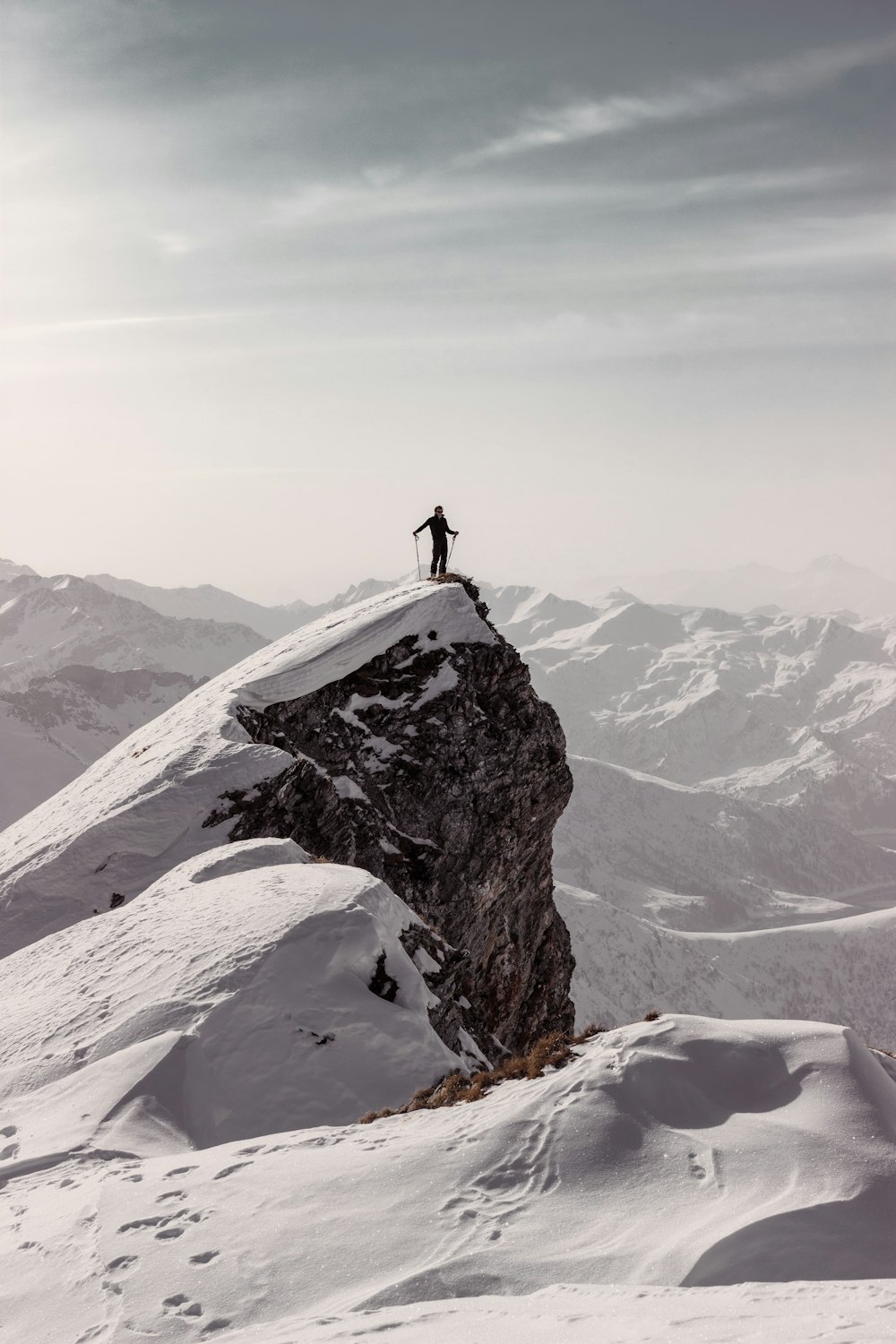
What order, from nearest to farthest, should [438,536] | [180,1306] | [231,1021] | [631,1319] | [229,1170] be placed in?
[631,1319]
[180,1306]
[229,1170]
[231,1021]
[438,536]


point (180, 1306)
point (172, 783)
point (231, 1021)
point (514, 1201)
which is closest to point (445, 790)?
point (172, 783)

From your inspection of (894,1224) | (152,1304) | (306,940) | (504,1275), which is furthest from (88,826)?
(894,1224)

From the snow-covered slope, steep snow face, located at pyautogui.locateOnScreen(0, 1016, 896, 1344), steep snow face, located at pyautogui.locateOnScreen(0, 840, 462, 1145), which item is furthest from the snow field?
the snow-covered slope

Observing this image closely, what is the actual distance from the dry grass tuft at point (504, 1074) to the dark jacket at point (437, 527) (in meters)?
24.0

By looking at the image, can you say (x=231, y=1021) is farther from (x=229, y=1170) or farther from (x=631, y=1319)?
(x=631, y=1319)

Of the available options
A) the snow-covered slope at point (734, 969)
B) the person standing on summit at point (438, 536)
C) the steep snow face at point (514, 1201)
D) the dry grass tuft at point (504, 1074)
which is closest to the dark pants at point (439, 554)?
the person standing on summit at point (438, 536)

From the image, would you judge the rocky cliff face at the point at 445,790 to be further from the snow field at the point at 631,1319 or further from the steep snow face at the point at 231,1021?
the snow field at the point at 631,1319

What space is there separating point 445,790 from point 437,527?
11211 mm

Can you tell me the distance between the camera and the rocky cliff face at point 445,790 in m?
24.6

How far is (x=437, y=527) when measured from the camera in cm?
3244

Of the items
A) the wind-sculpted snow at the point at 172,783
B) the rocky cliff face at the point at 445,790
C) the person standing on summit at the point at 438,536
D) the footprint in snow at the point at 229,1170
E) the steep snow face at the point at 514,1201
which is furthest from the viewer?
the person standing on summit at the point at 438,536

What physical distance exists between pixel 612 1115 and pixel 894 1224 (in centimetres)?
263

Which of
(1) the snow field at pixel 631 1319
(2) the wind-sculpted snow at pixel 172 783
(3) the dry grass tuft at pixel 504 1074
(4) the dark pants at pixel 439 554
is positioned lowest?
(3) the dry grass tuft at pixel 504 1074

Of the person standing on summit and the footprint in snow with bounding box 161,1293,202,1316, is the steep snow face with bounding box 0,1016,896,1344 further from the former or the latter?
the person standing on summit
